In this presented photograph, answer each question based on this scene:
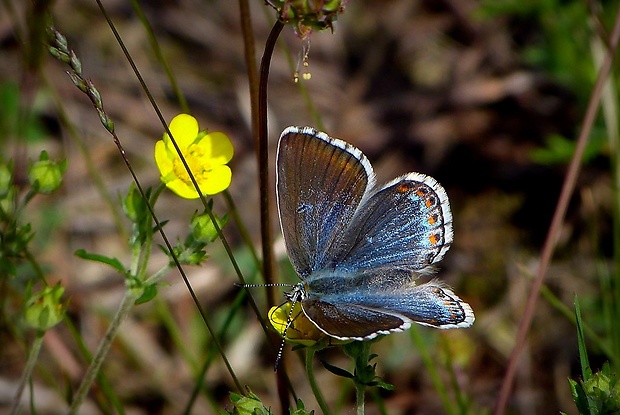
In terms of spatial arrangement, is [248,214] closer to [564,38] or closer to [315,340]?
[564,38]

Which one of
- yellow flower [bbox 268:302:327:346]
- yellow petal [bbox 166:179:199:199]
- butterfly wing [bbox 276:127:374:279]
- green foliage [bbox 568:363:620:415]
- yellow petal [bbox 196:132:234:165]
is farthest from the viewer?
yellow petal [bbox 196:132:234:165]

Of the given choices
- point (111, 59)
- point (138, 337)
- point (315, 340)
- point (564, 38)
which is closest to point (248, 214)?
point (138, 337)

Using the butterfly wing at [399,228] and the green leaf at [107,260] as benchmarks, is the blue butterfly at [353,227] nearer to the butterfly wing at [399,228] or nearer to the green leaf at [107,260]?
the butterfly wing at [399,228]

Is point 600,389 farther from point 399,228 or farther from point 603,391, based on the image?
point 399,228

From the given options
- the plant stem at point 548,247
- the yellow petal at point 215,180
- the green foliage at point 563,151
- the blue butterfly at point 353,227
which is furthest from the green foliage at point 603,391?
the green foliage at point 563,151

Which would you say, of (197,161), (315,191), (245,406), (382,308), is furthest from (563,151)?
(245,406)

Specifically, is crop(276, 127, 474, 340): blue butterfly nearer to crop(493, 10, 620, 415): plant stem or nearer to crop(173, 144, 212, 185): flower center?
crop(173, 144, 212, 185): flower center

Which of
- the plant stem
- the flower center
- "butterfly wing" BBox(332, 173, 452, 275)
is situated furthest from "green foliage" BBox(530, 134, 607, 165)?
the flower center

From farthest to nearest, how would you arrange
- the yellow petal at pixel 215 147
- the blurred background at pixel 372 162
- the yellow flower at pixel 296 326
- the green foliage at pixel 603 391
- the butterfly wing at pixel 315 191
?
the blurred background at pixel 372 162 < the yellow petal at pixel 215 147 < the butterfly wing at pixel 315 191 < the yellow flower at pixel 296 326 < the green foliage at pixel 603 391
